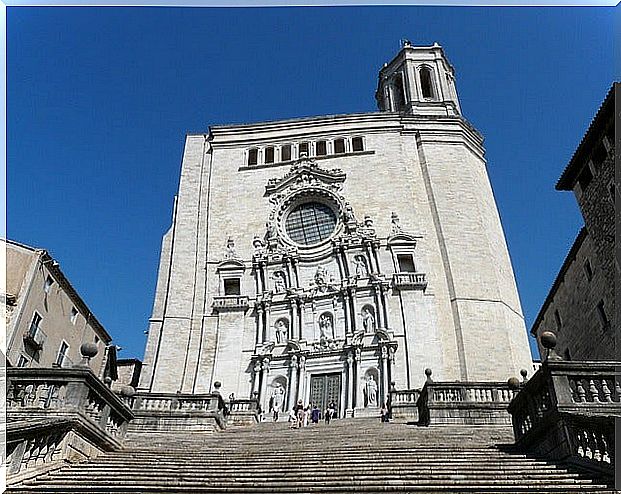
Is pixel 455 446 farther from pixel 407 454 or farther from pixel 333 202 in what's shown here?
pixel 333 202

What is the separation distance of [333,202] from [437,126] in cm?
872

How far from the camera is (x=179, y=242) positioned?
97.2 feet

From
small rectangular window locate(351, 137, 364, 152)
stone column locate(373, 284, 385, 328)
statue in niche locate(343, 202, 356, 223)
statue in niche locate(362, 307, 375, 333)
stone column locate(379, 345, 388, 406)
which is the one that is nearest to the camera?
stone column locate(379, 345, 388, 406)

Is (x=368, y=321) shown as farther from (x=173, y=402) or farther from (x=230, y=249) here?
(x=173, y=402)

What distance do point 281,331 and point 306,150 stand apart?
1194cm

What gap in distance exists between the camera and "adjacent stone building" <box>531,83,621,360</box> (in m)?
18.3

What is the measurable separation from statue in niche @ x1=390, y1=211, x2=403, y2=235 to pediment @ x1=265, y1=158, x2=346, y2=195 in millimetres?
3819

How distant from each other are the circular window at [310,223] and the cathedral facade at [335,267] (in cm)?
8

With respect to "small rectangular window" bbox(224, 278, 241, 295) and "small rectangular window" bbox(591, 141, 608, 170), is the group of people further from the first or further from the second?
"small rectangular window" bbox(591, 141, 608, 170)

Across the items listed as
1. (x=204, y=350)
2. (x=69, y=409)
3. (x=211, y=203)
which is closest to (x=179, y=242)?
(x=211, y=203)

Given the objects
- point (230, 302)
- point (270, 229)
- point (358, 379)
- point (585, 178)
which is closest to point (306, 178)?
point (270, 229)

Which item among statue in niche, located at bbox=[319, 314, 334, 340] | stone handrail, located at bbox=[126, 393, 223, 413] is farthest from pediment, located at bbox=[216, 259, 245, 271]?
stone handrail, located at bbox=[126, 393, 223, 413]

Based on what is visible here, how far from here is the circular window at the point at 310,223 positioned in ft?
95.0

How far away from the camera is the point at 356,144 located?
3238cm
